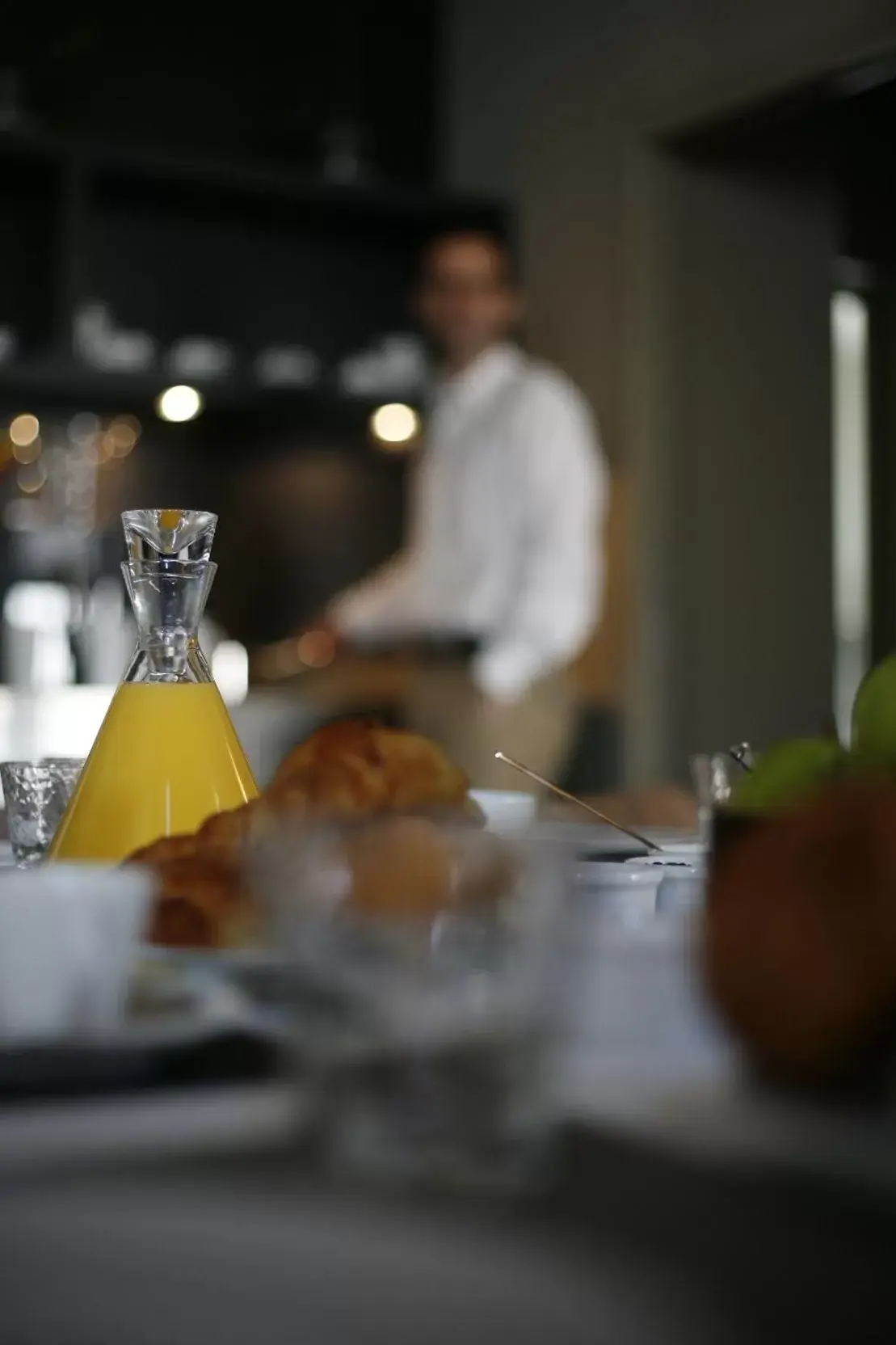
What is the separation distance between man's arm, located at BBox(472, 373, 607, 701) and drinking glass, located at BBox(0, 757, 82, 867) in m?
3.28

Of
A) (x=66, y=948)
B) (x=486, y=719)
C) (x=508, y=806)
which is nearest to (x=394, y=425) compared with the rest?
(x=486, y=719)

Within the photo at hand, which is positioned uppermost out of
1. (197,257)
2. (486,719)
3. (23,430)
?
(197,257)

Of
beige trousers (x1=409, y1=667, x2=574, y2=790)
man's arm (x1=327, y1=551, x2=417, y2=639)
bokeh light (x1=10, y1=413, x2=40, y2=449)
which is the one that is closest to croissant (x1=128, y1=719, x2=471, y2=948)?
beige trousers (x1=409, y1=667, x2=574, y2=790)

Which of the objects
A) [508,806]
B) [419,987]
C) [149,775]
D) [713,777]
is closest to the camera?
[419,987]

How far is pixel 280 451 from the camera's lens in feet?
16.5

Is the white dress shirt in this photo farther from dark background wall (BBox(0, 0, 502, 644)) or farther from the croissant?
the croissant

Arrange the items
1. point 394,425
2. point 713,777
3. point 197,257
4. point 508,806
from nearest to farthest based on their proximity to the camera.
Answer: point 508,806, point 713,777, point 197,257, point 394,425

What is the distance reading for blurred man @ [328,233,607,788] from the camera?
4145 millimetres

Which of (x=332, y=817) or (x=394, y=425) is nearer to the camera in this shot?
(x=332, y=817)

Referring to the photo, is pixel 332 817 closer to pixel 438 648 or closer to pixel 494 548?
pixel 438 648

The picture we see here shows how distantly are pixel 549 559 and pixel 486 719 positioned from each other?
0.42m

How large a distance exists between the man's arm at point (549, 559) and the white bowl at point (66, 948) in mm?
3610

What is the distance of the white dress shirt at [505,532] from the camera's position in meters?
4.17

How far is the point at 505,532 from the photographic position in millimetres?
4402
